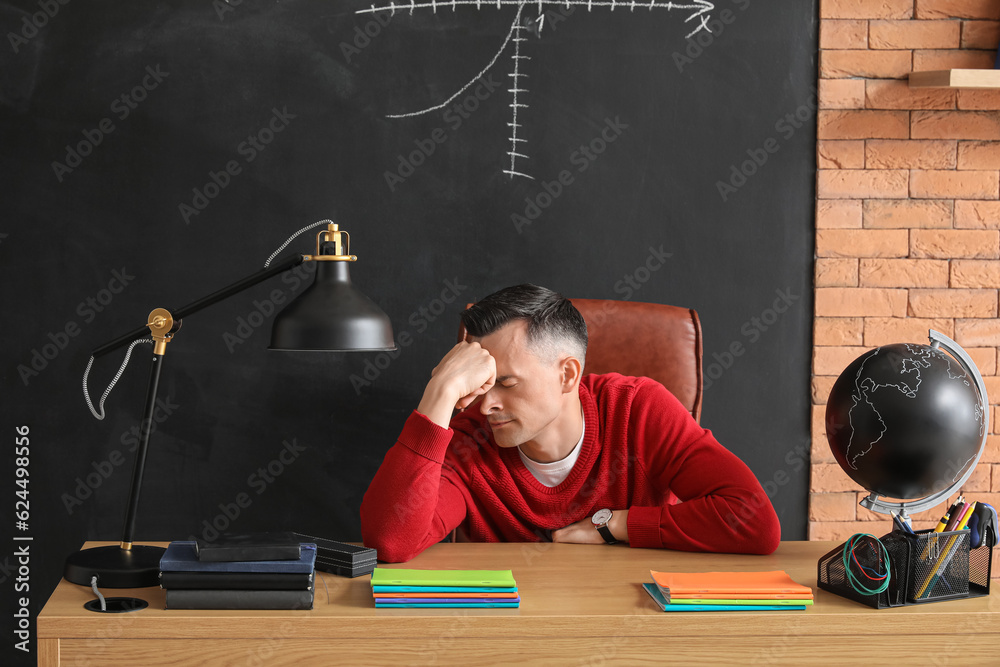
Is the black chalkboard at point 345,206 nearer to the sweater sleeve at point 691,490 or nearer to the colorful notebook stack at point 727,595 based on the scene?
the sweater sleeve at point 691,490

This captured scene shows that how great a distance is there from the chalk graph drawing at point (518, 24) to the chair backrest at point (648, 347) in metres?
0.62

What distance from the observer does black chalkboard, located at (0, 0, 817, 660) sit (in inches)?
95.0

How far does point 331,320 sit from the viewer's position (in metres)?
1.38

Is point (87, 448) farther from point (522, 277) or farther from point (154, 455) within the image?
point (522, 277)

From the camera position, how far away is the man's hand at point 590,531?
1.59 metres

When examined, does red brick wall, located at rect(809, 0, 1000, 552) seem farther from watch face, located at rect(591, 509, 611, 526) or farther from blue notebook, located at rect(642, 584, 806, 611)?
blue notebook, located at rect(642, 584, 806, 611)

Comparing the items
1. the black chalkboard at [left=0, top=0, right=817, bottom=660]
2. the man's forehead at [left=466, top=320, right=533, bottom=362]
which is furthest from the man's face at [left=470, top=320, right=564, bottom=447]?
the black chalkboard at [left=0, top=0, right=817, bottom=660]

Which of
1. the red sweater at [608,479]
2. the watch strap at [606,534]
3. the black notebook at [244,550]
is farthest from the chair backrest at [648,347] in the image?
the black notebook at [244,550]

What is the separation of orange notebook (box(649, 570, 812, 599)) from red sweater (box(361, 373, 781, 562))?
204mm

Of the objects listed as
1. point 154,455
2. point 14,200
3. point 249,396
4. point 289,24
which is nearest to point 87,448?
point 154,455

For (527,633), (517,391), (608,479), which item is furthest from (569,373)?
(527,633)

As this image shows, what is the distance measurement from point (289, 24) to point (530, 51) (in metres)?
0.69

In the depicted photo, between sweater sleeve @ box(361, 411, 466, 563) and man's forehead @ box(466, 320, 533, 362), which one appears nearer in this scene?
sweater sleeve @ box(361, 411, 466, 563)

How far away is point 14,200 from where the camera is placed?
7.87 feet
